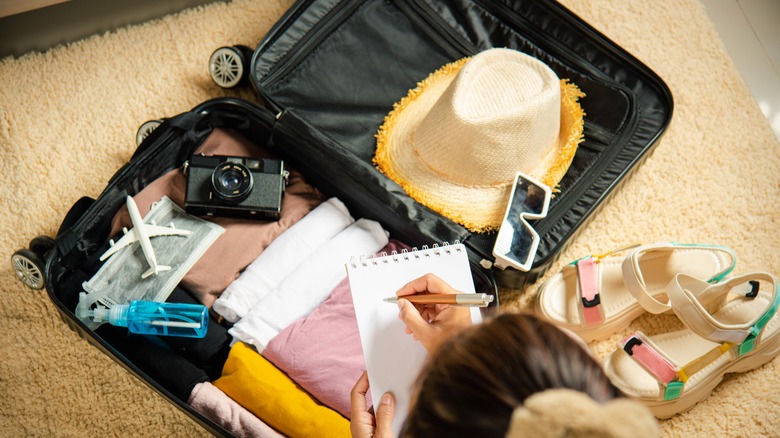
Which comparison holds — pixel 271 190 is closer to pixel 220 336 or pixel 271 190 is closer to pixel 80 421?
pixel 220 336

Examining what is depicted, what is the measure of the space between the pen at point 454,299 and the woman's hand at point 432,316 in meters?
0.01

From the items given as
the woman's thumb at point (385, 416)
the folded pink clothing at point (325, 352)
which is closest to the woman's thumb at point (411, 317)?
A: the woman's thumb at point (385, 416)

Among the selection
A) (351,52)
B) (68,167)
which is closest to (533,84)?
(351,52)

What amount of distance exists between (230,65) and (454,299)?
769mm

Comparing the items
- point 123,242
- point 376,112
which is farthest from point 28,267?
point 376,112

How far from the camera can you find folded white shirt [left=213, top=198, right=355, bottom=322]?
1.02m

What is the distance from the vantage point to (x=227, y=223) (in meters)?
1.09

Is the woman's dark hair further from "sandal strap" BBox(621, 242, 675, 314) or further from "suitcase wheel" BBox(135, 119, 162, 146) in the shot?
"suitcase wheel" BBox(135, 119, 162, 146)

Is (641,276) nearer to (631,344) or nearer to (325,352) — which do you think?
(631,344)

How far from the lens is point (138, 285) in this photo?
3.37 feet

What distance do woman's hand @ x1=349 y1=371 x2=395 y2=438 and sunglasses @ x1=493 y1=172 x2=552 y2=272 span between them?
1.08 ft

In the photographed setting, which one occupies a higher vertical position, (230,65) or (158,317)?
(230,65)

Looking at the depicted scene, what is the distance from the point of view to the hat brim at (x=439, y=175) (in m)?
1.09

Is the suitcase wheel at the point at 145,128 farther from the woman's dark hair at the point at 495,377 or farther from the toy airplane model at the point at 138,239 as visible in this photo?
the woman's dark hair at the point at 495,377
